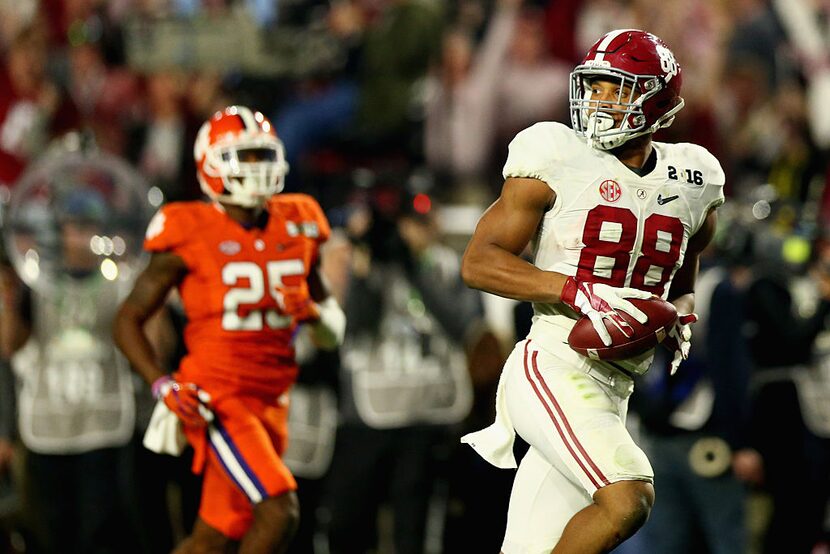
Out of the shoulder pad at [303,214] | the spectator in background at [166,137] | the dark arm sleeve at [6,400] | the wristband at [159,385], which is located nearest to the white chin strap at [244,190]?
the shoulder pad at [303,214]

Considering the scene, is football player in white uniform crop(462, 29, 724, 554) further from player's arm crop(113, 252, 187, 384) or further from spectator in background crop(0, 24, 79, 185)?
spectator in background crop(0, 24, 79, 185)

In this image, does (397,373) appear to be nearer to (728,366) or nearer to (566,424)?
(728,366)

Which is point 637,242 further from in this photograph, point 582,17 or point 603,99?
point 582,17

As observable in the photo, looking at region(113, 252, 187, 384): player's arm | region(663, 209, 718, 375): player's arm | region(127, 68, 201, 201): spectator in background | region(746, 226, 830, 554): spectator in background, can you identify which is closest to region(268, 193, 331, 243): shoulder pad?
region(113, 252, 187, 384): player's arm

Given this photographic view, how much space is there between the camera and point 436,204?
24.5 feet

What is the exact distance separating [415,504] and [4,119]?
146 inches

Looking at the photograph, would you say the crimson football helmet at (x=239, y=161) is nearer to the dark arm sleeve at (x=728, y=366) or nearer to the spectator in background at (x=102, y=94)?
the dark arm sleeve at (x=728, y=366)

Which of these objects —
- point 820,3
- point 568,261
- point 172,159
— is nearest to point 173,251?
point 568,261

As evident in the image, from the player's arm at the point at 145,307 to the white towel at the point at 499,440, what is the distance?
137 cm

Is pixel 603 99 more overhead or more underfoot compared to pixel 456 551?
more overhead

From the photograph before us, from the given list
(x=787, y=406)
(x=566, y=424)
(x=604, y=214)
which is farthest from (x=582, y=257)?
(x=787, y=406)

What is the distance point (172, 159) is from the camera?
8859 millimetres

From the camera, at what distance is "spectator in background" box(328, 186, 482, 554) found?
7.04 metres

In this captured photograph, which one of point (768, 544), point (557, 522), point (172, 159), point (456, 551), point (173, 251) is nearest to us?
point (557, 522)
